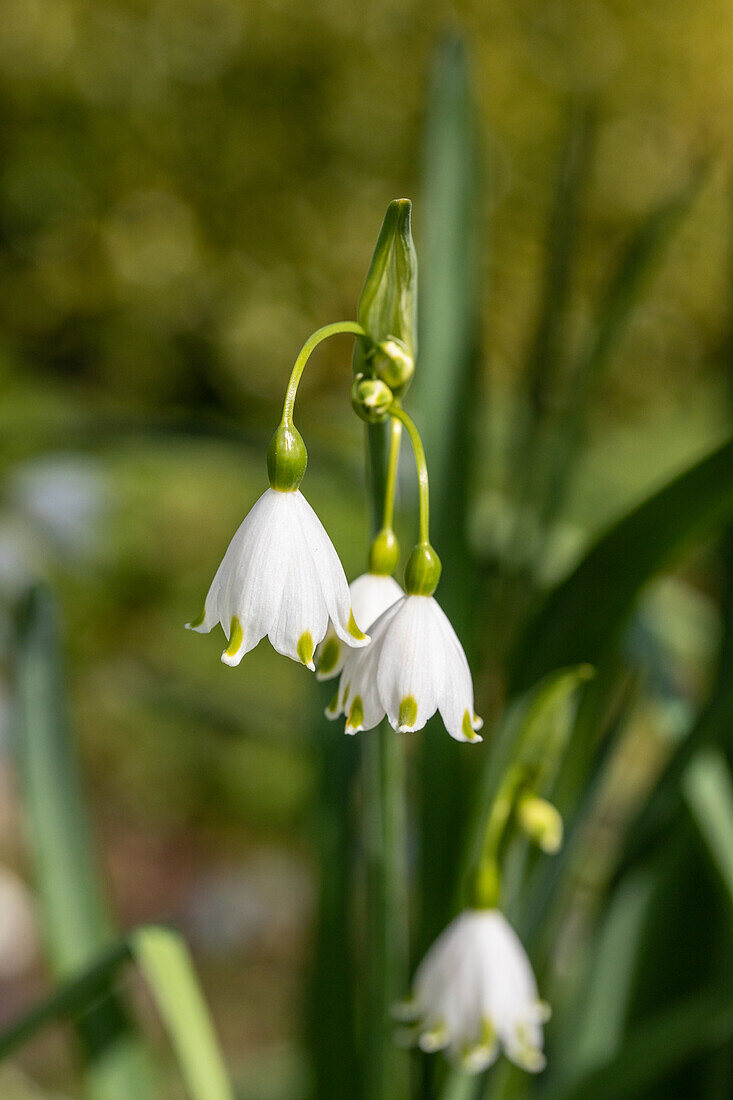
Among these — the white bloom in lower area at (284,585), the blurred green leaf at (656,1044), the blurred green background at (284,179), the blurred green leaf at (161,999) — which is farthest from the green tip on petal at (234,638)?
the blurred green background at (284,179)

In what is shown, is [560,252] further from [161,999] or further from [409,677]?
[161,999]

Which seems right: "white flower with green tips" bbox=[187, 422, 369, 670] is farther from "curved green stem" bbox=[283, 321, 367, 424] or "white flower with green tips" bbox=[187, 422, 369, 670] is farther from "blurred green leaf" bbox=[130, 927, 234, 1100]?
"blurred green leaf" bbox=[130, 927, 234, 1100]

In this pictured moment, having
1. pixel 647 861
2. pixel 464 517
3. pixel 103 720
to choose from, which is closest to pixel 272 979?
pixel 103 720

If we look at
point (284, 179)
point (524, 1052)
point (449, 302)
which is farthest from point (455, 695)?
point (284, 179)

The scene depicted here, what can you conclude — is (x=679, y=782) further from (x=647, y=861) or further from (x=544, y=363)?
(x=544, y=363)

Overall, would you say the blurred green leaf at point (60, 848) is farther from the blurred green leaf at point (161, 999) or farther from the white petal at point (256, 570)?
the white petal at point (256, 570)

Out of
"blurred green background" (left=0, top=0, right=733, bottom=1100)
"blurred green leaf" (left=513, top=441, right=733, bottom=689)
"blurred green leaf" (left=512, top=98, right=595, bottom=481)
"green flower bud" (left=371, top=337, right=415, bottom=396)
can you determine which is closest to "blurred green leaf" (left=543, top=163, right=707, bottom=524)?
"blurred green leaf" (left=512, top=98, right=595, bottom=481)
